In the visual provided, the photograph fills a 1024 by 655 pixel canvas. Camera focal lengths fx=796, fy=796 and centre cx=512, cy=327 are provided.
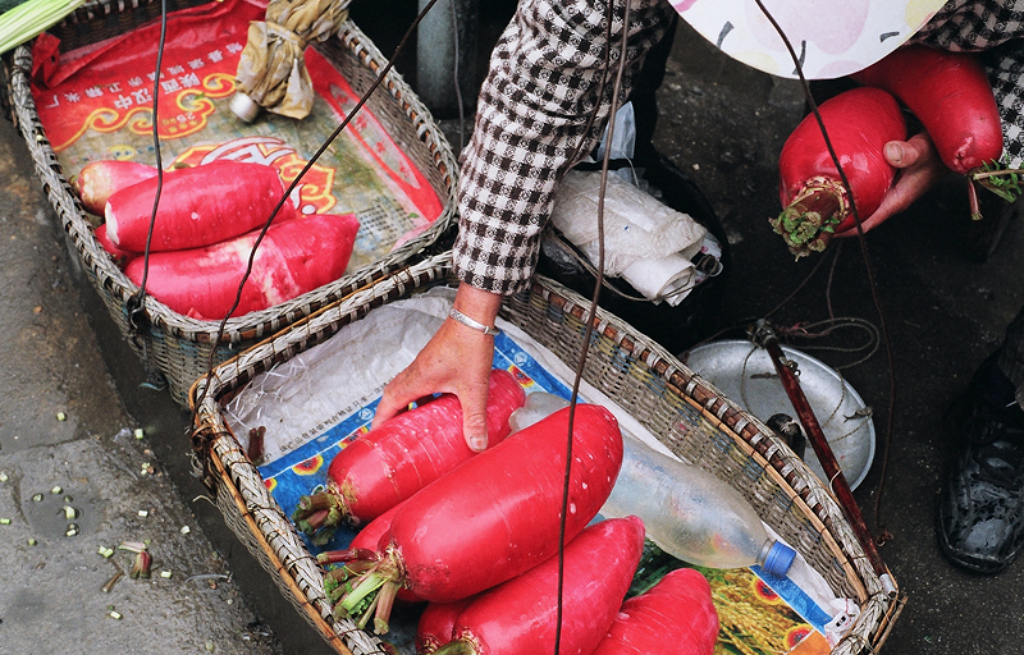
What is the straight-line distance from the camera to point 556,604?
1.42 metres

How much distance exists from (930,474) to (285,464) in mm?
1891

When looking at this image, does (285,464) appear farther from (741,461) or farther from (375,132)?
(375,132)

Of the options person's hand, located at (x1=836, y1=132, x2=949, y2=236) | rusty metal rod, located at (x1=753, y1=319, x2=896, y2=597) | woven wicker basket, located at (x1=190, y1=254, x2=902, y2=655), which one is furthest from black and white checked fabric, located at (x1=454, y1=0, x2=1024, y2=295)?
rusty metal rod, located at (x1=753, y1=319, x2=896, y2=597)

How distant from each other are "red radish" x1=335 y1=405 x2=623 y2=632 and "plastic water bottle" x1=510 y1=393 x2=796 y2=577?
29cm

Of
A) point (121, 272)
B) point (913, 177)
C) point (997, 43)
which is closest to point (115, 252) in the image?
point (121, 272)

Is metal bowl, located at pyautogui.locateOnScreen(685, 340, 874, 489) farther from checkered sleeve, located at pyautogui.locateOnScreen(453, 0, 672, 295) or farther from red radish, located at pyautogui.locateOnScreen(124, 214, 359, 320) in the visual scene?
red radish, located at pyautogui.locateOnScreen(124, 214, 359, 320)

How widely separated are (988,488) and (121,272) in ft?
7.83

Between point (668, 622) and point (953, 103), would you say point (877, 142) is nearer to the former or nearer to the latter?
point (953, 103)

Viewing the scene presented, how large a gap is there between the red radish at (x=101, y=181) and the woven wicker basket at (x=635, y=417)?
0.71 m

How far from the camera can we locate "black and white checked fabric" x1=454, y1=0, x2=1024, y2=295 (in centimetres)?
158

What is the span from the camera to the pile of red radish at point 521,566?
4.58 feet

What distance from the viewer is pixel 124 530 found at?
6.81 feet

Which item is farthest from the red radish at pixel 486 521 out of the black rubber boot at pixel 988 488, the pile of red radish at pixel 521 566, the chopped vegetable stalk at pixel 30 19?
the chopped vegetable stalk at pixel 30 19

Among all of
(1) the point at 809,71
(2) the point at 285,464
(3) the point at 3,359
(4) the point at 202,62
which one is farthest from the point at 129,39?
(1) the point at 809,71
